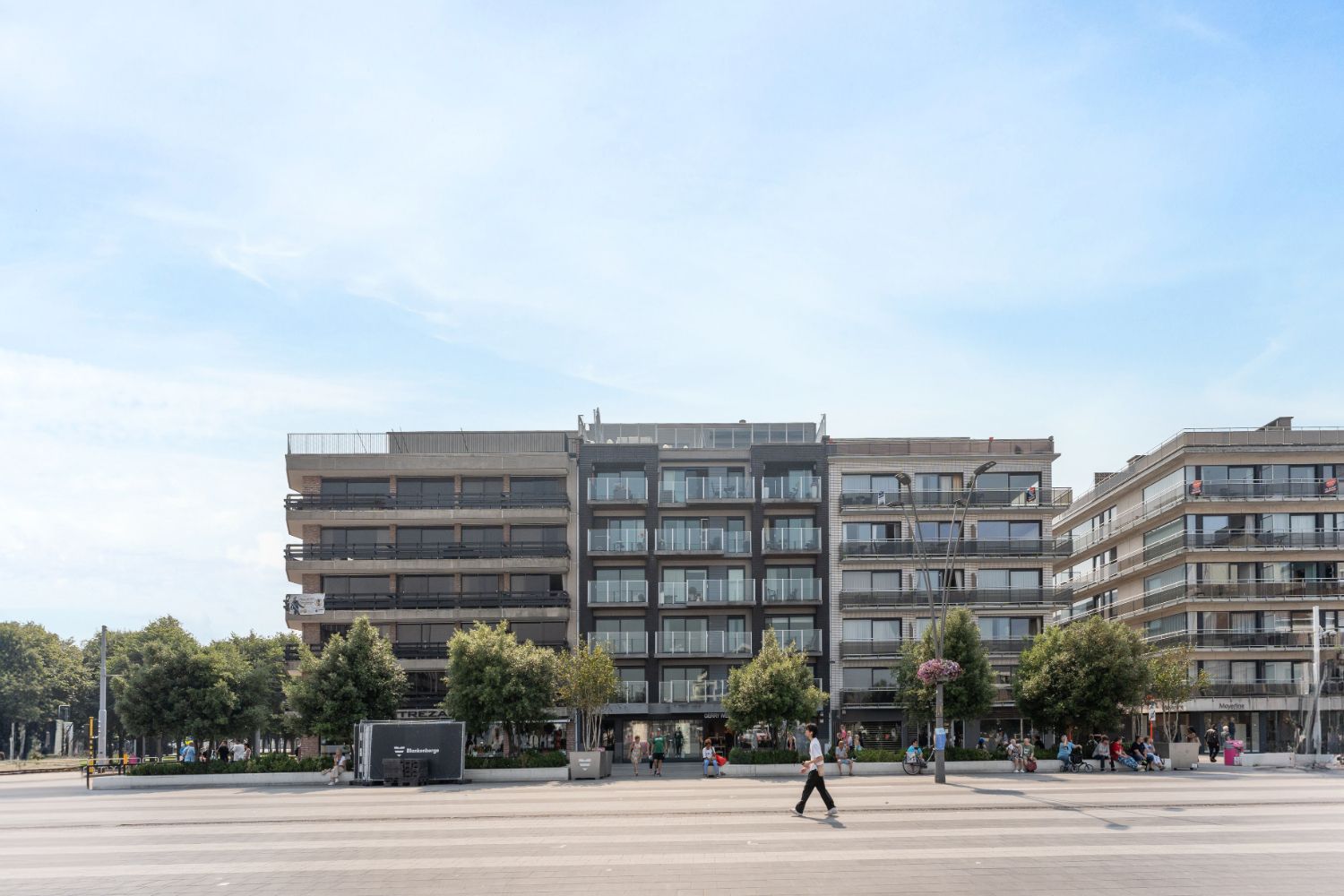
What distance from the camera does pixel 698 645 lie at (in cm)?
6394

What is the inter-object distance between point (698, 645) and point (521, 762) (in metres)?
17.9

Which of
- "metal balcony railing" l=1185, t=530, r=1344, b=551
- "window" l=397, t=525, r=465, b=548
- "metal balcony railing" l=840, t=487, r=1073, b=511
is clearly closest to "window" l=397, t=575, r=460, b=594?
"window" l=397, t=525, r=465, b=548

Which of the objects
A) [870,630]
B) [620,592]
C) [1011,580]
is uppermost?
[1011,580]

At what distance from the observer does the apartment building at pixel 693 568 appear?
6425 cm

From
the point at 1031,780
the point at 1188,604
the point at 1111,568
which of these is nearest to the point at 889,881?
the point at 1031,780

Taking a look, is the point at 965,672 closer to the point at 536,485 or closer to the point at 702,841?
the point at 536,485

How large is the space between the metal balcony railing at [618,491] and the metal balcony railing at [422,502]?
1936mm

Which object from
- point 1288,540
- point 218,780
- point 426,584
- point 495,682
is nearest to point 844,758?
point 495,682

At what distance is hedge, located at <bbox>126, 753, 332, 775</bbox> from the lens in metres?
47.7

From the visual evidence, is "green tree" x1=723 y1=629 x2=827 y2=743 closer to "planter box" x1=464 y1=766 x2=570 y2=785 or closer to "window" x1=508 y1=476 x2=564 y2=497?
"planter box" x1=464 y1=766 x2=570 y2=785

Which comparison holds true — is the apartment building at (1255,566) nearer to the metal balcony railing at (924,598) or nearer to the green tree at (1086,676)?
the metal balcony railing at (924,598)

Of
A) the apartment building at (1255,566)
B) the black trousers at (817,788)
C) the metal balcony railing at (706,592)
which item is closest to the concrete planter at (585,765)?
the metal balcony railing at (706,592)

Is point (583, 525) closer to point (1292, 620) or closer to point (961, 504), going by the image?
point (961, 504)

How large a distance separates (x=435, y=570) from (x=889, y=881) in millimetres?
49303
